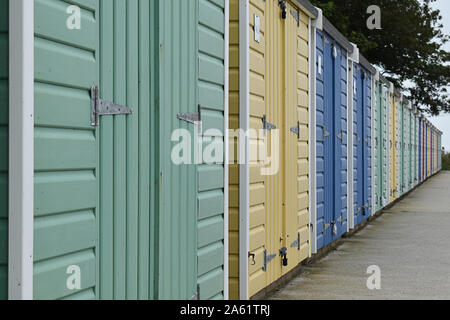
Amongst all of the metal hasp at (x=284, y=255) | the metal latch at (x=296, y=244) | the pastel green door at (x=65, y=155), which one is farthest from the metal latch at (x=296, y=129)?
the pastel green door at (x=65, y=155)

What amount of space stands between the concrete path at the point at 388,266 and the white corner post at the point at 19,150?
167 inches

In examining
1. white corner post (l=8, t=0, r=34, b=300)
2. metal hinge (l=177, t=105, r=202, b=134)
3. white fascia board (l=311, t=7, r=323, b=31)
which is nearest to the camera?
white corner post (l=8, t=0, r=34, b=300)

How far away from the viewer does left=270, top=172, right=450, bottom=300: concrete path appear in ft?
23.9

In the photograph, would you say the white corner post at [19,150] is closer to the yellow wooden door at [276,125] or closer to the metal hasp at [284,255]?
the yellow wooden door at [276,125]

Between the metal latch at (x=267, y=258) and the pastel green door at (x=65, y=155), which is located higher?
the pastel green door at (x=65, y=155)

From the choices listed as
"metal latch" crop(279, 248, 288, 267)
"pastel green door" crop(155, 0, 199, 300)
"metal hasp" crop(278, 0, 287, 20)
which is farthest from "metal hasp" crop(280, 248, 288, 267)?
"pastel green door" crop(155, 0, 199, 300)

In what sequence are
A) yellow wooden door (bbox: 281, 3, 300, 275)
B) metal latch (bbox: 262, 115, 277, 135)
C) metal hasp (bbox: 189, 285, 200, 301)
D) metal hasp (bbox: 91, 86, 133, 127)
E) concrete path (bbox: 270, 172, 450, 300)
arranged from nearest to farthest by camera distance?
metal hasp (bbox: 91, 86, 133, 127) → metal hasp (bbox: 189, 285, 200, 301) → metal latch (bbox: 262, 115, 277, 135) → concrete path (bbox: 270, 172, 450, 300) → yellow wooden door (bbox: 281, 3, 300, 275)

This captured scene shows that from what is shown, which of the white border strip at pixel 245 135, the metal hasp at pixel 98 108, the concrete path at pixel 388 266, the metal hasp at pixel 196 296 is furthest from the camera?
the concrete path at pixel 388 266

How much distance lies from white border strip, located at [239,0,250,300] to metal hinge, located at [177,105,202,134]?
1121 millimetres

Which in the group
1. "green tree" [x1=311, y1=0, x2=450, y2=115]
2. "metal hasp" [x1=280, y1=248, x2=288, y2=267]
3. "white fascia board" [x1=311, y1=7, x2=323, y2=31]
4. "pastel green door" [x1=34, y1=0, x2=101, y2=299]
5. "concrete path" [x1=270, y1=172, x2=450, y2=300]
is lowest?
"concrete path" [x1=270, y1=172, x2=450, y2=300]

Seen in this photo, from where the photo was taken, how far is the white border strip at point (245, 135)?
6297 mm

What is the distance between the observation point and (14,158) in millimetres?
3094

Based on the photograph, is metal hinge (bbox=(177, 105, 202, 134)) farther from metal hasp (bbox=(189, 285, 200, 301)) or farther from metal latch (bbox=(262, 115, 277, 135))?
metal latch (bbox=(262, 115, 277, 135))

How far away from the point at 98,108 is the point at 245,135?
263cm
